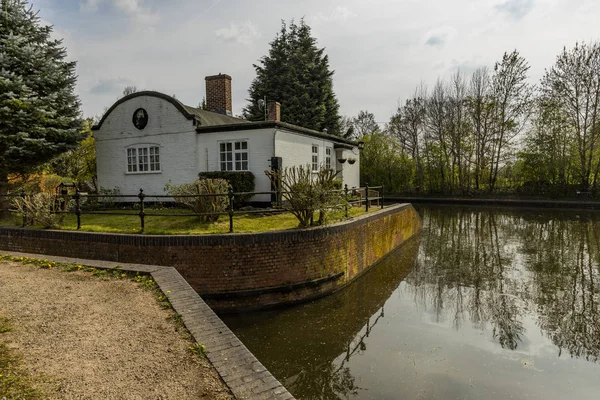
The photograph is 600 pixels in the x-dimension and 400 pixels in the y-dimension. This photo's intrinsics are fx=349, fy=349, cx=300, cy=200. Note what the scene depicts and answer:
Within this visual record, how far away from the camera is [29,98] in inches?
492

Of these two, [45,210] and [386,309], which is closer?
[386,309]

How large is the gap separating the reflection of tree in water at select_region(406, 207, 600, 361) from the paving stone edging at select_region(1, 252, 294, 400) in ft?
16.9

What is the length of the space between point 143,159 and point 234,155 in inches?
179

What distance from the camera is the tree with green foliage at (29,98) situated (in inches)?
467

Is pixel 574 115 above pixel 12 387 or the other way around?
above

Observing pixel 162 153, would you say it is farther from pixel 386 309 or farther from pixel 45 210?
pixel 386 309

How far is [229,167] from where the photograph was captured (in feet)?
46.4

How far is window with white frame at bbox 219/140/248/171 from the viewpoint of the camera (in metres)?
13.9

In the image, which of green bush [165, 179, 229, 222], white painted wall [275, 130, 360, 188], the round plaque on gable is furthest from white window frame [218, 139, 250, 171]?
the round plaque on gable

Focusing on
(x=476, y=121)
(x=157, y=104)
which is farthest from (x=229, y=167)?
(x=476, y=121)

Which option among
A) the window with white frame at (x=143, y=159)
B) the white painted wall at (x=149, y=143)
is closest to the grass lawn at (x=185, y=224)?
the white painted wall at (x=149, y=143)

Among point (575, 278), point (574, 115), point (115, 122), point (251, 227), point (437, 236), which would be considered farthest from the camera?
point (574, 115)

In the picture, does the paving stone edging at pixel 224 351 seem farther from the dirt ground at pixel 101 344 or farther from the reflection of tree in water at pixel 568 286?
the reflection of tree in water at pixel 568 286

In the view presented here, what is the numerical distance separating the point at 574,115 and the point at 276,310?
3518cm
